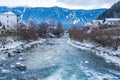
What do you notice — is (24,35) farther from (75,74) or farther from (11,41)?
(75,74)

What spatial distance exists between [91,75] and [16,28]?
4729cm

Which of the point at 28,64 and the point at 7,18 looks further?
the point at 7,18

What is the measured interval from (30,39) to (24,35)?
3487mm

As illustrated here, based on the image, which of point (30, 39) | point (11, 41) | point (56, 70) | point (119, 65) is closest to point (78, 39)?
point (30, 39)

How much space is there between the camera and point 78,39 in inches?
2896

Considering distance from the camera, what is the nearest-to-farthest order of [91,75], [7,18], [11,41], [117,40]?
[91,75], [117,40], [11,41], [7,18]

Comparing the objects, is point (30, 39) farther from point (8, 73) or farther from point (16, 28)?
point (8, 73)

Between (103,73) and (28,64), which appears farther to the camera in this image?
(28,64)

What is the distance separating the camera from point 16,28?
73000 millimetres

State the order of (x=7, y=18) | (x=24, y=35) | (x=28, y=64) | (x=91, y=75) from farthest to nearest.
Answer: (x=7, y=18)
(x=24, y=35)
(x=28, y=64)
(x=91, y=75)

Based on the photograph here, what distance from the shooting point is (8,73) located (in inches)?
1150

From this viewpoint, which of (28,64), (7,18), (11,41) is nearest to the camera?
(28,64)

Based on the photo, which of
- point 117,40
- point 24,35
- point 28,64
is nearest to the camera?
point 28,64

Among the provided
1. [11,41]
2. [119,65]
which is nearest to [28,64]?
[119,65]
